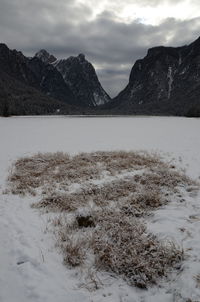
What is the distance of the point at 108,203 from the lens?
898 cm

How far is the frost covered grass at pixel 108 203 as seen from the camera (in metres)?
5.62

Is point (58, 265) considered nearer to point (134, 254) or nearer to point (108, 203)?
point (134, 254)

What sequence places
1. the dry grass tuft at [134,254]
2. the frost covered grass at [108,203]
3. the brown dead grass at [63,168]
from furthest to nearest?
1. the brown dead grass at [63,168]
2. the frost covered grass at [108,203]
3. the dry grass tuft at [134,254]

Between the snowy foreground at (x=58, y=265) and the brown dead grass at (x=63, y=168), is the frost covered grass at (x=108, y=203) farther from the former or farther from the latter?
the snowy foreground at (x=58, y=265)

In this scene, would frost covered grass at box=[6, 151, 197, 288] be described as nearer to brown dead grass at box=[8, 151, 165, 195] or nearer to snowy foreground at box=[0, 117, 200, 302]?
brown dead grass at box=[8, 151, 165, 195]

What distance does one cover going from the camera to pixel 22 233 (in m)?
6.93

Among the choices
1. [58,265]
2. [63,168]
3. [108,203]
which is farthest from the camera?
[63,168]

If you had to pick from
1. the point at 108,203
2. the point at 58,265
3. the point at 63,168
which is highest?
the point at 63,168

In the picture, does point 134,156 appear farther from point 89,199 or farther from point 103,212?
point 103,212

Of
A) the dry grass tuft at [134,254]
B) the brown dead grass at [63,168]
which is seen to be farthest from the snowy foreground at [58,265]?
the brown dead grass at [63,168]

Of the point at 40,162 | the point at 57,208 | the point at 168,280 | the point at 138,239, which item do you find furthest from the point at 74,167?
the point at 168,280

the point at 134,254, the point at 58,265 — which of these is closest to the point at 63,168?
the point at 58,265

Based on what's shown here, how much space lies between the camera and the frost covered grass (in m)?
5.62

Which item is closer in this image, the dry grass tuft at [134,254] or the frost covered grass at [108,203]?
the dry grass tuft at [134,254]
